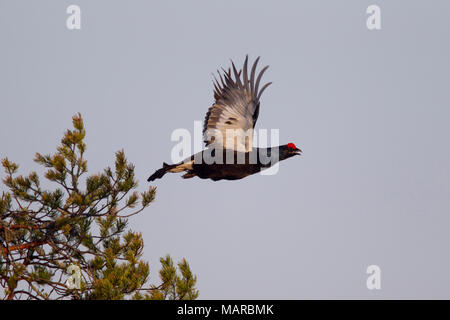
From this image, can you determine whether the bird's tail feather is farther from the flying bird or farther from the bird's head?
the bird's head

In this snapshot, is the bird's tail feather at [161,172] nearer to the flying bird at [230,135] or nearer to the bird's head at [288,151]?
the flying bird at [230,135]

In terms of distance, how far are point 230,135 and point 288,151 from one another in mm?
1217

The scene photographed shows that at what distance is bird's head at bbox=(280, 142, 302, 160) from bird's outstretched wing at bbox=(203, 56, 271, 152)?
2.81 ft

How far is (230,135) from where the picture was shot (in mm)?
9688

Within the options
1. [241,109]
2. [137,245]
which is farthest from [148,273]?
[241,109]

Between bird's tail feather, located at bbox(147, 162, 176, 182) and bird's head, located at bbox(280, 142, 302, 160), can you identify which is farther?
bird's head, located at bbox(280, 142, 302, 160)

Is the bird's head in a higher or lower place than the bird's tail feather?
higher

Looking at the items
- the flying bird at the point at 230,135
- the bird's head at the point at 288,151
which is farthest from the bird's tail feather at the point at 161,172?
the bird's head at the point at 288,151

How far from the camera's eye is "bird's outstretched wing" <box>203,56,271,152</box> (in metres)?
9.63

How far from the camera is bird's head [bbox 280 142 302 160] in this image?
1039cm

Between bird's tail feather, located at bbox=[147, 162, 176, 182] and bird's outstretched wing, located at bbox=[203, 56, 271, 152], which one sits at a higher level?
bird's outstretched wing, located at bbox=[203, 56, 271, 152]

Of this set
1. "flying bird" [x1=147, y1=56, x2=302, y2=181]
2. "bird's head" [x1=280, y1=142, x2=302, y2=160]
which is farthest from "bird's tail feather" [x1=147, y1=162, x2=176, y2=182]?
"bird's head" [x1=280, y1=142, x2=302, y2=160]

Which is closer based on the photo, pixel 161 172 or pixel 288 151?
pixel 161 172
